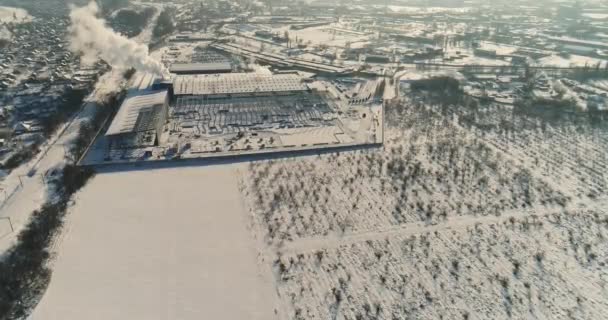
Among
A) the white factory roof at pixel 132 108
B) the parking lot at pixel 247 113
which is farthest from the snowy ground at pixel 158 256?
the parking lot at pixel 247 113

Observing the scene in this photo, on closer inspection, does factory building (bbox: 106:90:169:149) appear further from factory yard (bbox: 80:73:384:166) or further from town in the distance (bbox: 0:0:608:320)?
town in the distance (bbox: 0:0:608:320)

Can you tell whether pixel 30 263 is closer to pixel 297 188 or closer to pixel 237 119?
pixel 297 188

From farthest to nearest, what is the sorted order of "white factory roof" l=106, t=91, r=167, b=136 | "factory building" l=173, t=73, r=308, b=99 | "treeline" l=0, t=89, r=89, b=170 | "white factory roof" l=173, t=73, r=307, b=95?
"white factory roof" l=173, t=73, r=307, b=95
"factory building" l=173, t=73, r=308, b=99
"white factory roof" l=106, t=91, r=167, b=136
"treeline" l=0, t=89, r=89, b=170

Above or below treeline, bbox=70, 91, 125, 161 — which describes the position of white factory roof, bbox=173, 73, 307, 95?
above

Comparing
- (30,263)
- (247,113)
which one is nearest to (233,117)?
(247,113)

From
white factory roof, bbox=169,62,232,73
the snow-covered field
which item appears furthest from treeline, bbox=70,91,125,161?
the snow-covered field

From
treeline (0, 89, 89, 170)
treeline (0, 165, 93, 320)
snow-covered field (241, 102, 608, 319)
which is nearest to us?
treeline (0, 165, 93, 320)

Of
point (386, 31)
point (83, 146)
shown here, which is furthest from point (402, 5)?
point (83, 146)

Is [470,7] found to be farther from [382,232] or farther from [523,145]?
[382,232]
